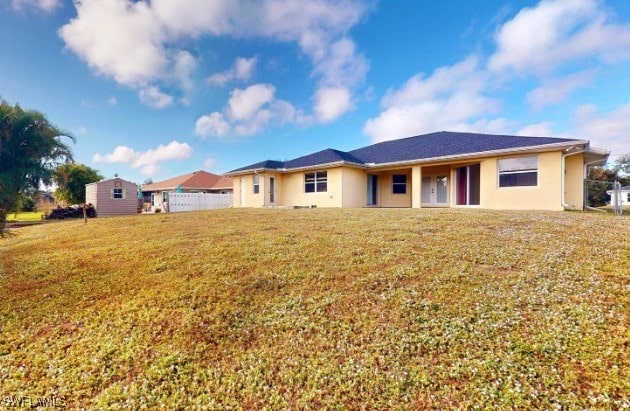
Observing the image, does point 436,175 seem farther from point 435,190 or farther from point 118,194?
point 118,194

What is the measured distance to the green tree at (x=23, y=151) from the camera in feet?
16.3

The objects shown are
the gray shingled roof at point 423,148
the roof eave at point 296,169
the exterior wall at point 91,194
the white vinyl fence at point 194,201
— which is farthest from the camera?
the white vinyl fence at point 194,201

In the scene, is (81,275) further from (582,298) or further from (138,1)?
(138,1)

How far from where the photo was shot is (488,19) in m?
12.3

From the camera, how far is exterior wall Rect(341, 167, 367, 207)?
54.3 ft

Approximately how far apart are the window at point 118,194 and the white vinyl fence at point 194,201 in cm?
463

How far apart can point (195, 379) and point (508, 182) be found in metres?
14.7

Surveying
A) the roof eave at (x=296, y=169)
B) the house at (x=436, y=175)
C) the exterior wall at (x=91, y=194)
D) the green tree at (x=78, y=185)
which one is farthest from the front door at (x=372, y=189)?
the green tree at (x=78, y=185)

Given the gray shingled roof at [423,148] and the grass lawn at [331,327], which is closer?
the grass lawn at [331,327]

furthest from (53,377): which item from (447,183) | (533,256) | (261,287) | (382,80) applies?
(382,80)

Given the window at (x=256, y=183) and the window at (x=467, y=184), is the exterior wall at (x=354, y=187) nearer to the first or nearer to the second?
the window at (x=467, y=184)

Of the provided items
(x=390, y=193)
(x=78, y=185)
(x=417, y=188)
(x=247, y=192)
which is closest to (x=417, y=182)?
(x=417, y=188)

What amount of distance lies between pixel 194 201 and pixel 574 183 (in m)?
26.9

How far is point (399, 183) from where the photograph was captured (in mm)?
18047
